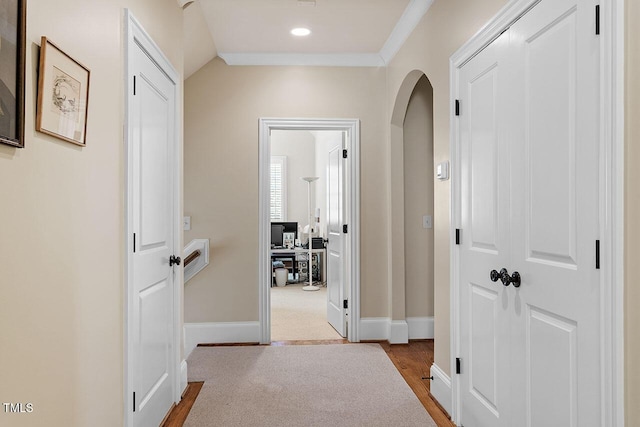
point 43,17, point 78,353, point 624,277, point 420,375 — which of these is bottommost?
point 420,375

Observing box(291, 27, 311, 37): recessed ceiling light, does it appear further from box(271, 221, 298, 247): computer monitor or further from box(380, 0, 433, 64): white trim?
box(271, 221, 298, 247): computer monitor

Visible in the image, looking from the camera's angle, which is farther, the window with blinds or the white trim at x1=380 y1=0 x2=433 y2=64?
the window with blinds

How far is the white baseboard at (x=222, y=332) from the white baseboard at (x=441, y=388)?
1.78m

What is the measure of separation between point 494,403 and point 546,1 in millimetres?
1736

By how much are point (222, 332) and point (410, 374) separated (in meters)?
1.74

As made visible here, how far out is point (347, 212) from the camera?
4.33m

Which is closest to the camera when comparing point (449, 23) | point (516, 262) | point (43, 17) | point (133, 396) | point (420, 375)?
point (43, 17)

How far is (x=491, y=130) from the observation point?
2.18 m

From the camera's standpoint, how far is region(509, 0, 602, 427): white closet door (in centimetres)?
148

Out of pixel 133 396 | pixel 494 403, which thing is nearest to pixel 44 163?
pixel 133 396

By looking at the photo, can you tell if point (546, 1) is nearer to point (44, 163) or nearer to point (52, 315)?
point (44, 163)

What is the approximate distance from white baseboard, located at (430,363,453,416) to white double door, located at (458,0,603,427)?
0.57 ft

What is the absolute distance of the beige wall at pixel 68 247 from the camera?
120cm

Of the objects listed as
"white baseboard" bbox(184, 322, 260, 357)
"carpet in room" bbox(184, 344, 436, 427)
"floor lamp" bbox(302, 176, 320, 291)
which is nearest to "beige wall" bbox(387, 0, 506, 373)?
"carpet in room" bbox(184, 344, 436, 427)
